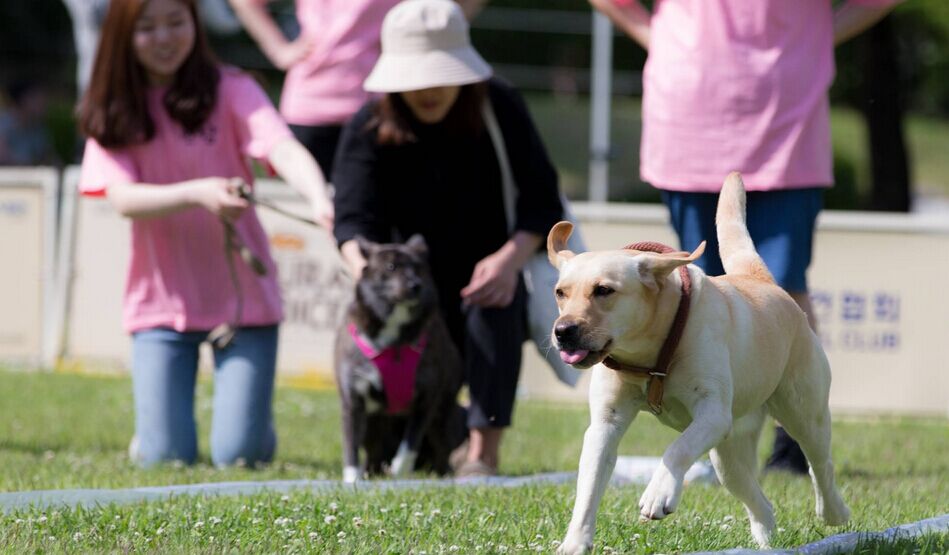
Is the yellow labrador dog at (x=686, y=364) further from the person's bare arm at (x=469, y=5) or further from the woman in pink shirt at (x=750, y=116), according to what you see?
the person's bare arm at (x=469, y=5)

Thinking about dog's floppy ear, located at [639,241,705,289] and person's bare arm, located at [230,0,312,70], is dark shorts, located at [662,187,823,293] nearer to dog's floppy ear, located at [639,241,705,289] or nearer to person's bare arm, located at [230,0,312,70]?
dog's floppy ear, located at [639,241,705,289]

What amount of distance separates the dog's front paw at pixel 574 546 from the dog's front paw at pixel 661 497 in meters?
0.25

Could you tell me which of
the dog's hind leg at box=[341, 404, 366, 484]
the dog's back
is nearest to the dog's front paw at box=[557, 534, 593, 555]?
the dog's back

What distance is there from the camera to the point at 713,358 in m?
3.76

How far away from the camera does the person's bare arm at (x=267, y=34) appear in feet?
23.0

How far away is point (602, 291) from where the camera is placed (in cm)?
365

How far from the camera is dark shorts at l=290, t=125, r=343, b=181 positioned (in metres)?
6.92

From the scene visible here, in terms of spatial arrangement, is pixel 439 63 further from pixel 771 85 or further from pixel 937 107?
pixel 937 107

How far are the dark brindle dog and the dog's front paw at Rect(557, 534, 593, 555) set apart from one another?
2.21 metres

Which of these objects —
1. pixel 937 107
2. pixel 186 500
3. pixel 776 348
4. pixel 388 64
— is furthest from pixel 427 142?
pixel 937 107

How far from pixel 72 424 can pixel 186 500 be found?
10.4 feet

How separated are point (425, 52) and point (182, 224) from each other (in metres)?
1.35

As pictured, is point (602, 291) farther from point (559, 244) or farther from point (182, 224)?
point (182, 224)

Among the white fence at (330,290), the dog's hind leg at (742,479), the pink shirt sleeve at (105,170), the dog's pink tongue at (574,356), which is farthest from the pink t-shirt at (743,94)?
the white fence at (330,290)
